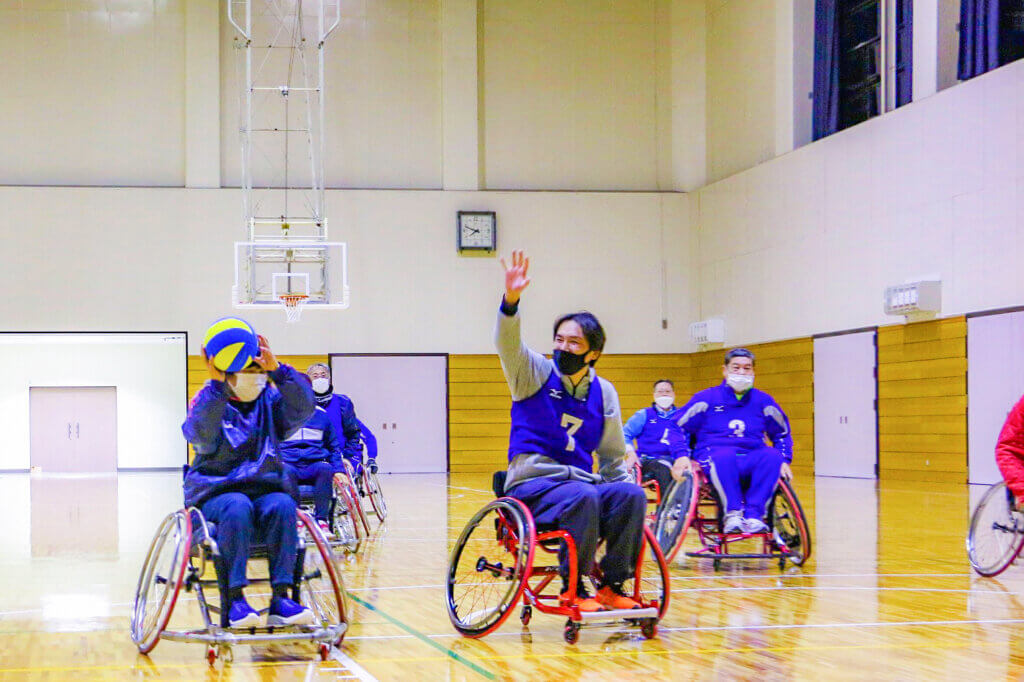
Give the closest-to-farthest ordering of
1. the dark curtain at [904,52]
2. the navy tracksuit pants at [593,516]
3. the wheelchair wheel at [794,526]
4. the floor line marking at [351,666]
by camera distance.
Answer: the floor line marking at [351,666] < the navy tracksuit pants at [593,516] < the wheelchair wheel at [794,526] < the dark curtain at [904,52]

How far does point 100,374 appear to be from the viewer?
2122 cm

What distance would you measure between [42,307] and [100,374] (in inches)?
125

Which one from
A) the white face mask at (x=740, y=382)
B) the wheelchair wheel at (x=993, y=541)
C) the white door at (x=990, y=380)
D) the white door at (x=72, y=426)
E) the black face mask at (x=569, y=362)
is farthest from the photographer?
the white door at (x=72, y=426)

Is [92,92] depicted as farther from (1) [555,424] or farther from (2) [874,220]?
(1) [555,424]

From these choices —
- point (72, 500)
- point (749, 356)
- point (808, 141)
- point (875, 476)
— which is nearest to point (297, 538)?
point (749, 356)

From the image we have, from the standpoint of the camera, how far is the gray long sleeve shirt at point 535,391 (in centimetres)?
423

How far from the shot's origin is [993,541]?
6.18m

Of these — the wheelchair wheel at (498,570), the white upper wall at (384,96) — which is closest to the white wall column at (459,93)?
the white upper wall at (384,96)

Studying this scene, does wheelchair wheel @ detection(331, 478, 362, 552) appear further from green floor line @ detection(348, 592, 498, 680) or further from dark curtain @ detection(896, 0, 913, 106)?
dark curtain @ detection(896, 0, 913, 106)

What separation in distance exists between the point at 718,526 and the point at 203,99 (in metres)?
14.2

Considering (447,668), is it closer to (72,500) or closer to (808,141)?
(72,500)

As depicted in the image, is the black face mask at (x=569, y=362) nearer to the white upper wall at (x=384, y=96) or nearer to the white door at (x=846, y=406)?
the white door at (x=846, y=406)

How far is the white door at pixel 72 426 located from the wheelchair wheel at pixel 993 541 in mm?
17477

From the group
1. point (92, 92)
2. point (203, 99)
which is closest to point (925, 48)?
point (203, 99)
